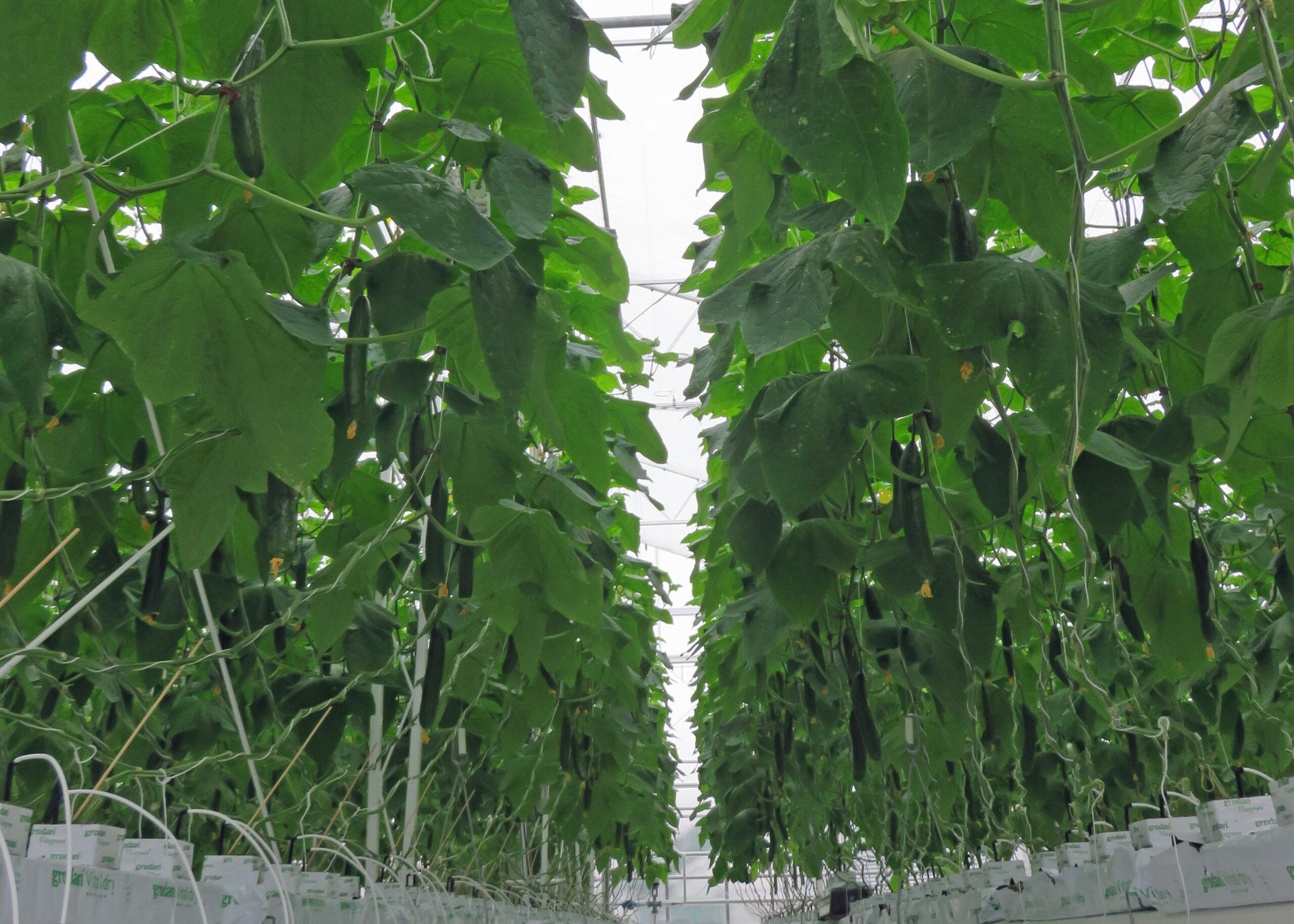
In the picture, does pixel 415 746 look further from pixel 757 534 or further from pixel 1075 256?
pixel 1075 256

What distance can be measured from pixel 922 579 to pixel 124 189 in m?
0.93

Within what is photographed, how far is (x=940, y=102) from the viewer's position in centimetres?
84

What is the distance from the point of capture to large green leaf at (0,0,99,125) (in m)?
0.77

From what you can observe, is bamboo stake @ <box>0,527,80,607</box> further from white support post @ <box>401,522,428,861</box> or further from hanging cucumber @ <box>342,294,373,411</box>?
white support post @ <box>401,522,428,861</box>

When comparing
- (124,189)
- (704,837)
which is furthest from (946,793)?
(704,837)

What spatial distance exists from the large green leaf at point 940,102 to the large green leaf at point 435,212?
13.3 inches

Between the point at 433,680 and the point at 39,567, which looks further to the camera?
the point at 433,680

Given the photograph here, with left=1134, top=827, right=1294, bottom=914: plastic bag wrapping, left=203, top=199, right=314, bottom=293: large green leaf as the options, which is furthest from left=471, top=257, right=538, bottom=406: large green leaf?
left=1134, top=827, right=1294, bottom=914: plastic bag wrapping

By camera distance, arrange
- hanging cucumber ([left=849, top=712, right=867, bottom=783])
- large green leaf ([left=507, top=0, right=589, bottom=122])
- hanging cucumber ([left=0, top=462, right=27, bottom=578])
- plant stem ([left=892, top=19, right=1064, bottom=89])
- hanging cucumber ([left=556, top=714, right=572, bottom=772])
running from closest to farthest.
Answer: plant stem ([left=892, top=19, right=1064, bottom=89]) → large green leaf ([left=507, top=0, right=589, bottom=122]) → hanging cucumber ([left=0, top=462, right=27, bottom=578]) → hanging cucumber ([left=849, top=712, right=867, bottom=783]) → hanging cucumber ([left=556, top=714, right=572, bottom=772])

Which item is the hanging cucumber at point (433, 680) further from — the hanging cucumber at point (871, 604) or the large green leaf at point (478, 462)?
the hanging cucumber at point (871, 604)

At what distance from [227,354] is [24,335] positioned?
16cm

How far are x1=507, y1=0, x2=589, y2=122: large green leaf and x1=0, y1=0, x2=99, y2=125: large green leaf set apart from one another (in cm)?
33

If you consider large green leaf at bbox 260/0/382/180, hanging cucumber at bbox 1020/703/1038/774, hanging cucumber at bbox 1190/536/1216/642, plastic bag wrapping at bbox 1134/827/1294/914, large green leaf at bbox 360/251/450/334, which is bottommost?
plastic bag wrapping at bbox 1134/827/1294/914

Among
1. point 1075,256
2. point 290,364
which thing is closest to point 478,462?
point 290,364
